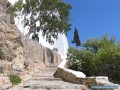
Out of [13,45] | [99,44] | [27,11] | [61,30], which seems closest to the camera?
[13,45]

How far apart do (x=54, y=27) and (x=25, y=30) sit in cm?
299

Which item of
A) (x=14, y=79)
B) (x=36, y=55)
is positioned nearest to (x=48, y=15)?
(x=36, y=55)

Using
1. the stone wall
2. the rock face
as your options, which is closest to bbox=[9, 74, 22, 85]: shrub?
the rock face

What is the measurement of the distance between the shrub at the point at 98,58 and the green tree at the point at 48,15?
7329 millimetres

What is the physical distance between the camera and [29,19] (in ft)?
90.2

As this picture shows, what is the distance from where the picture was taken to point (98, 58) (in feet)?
58.9

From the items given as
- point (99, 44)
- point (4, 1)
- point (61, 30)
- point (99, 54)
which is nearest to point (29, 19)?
point (61, 30)

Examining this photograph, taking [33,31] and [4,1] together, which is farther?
[33,31]

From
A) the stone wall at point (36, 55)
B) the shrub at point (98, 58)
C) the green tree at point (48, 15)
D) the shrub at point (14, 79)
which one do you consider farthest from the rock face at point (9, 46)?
the green tree at point (48, 15)

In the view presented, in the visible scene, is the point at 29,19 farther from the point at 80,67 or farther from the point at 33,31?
the point at 80,67

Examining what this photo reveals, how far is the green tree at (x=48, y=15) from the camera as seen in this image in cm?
2606

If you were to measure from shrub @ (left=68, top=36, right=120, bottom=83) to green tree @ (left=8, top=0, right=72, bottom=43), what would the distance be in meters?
7.33

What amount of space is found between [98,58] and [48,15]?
1005 centimetres

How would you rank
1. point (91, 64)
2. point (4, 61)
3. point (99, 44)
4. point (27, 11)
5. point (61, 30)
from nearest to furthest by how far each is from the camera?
point (4, 61), point (91, 64), point (99, 44), point (27, 11), point (61, 30)
